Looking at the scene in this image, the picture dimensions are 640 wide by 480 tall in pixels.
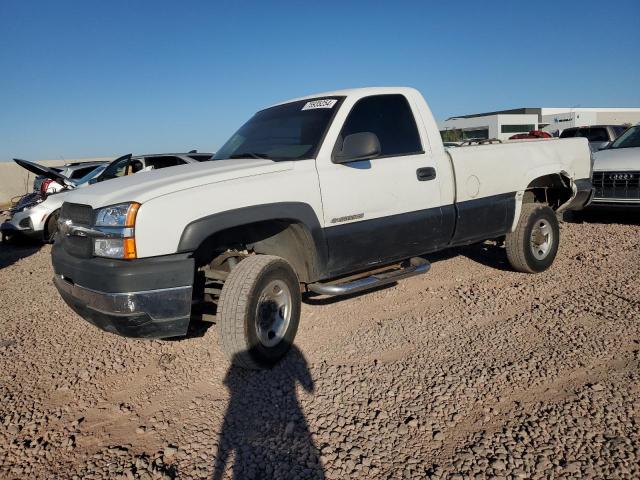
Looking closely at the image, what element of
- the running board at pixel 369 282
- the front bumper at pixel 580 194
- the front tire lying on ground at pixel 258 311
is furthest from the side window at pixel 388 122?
the front bumper at pixel 580 194

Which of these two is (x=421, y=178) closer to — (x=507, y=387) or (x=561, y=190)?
(x=507, y=387)

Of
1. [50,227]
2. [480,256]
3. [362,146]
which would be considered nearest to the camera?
[362,146]

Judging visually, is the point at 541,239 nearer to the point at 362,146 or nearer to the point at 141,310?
the point at 362,146

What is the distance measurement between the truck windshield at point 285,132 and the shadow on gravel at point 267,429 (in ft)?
5.41

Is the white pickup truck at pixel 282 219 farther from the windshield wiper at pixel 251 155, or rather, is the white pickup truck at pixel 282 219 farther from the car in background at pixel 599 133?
the car in background at pixel 599 133

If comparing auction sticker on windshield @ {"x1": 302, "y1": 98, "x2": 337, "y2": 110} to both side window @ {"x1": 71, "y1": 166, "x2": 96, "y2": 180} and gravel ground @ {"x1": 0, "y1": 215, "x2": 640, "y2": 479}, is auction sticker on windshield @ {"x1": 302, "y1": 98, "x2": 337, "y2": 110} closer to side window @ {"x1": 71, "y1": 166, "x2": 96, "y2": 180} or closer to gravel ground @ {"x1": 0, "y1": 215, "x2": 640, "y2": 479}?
gravel ground @ {"x1": 0, "y1": 215, "x2": 640, "y2": 479}

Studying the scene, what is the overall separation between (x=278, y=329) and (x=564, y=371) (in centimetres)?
199

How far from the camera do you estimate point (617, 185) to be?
738 cm

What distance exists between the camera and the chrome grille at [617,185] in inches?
284

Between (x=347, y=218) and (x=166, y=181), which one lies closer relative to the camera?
(x=166, y=181)

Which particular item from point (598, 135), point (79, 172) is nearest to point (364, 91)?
point (79, 172)

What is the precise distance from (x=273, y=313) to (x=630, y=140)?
7869 millimetres

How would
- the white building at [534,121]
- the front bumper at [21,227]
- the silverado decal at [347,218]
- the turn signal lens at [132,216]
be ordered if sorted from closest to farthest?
the turn signal lens at [132,216] → the silverado decal at [347,218] → the front bumper at [21,227] → the white building at [534,121]

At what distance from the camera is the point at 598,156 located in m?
8.03
